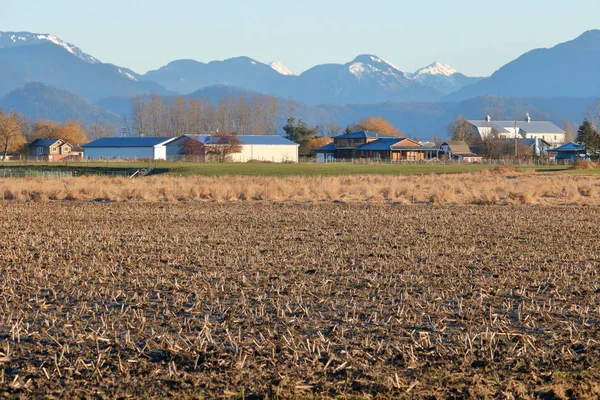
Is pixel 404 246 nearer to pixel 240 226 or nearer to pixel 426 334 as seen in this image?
pixel 240 226

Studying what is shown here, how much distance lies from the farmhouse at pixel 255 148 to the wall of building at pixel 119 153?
2.99 meters

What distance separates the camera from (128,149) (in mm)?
123625

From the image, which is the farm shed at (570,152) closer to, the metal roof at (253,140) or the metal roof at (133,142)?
the metal roof at (253,140)

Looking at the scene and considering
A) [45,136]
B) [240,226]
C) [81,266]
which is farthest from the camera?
[45,136]

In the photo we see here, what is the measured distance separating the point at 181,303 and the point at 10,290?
3.00 m

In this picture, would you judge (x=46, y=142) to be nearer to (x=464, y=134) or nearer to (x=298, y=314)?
(x=464, y=134)

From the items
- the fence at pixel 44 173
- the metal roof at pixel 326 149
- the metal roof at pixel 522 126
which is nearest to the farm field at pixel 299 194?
the fence at pixel 44 173

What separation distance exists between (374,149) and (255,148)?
1811 cm

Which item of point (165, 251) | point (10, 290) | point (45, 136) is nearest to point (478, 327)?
point (10, 290)

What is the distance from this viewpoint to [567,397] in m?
8.48

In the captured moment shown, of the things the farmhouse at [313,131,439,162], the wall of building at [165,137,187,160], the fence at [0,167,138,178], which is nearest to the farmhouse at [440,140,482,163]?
the farmhouse at [313,131,439,162]

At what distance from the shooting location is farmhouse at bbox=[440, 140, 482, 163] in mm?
134250

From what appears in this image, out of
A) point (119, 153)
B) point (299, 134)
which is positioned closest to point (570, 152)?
point (299, 134)

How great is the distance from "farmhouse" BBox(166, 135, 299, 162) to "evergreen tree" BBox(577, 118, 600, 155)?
1604 inches
